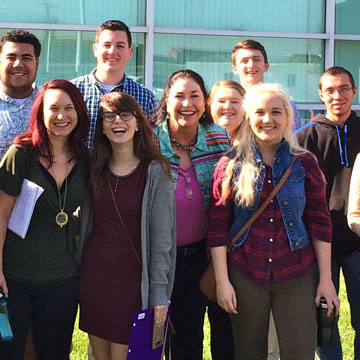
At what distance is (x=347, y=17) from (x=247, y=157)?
598cm

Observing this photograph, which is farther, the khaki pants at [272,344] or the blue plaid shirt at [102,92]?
the khaki pants at [272,344]

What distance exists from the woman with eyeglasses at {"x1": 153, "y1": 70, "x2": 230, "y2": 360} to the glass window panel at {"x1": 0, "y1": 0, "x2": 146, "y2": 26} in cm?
456

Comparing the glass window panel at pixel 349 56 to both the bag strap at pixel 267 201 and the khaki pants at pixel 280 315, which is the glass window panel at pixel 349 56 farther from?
the khaki pants at pixel 280 315

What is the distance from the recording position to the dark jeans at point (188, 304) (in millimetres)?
4035

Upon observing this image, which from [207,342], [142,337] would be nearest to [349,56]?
[207,342]

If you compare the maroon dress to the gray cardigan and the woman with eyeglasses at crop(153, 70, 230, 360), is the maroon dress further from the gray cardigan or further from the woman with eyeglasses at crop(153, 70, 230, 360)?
the woman with eyeglasses at crop(153, 70, 230, 360)

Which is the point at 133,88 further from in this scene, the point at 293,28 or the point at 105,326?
the point at 293,28

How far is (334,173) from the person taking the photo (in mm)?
4527

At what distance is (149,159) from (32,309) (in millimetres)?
1091

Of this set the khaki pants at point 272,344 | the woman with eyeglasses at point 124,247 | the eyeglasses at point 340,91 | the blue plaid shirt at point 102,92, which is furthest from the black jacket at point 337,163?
the woman with eyeglasses at point 124,247

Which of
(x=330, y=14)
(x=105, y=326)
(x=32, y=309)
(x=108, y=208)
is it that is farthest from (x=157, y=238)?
(x=330, y=14)

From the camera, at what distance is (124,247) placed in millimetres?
3590

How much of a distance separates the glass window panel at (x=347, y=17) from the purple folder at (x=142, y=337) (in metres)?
6.51

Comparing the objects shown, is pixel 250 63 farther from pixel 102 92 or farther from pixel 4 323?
pixel 4 323
